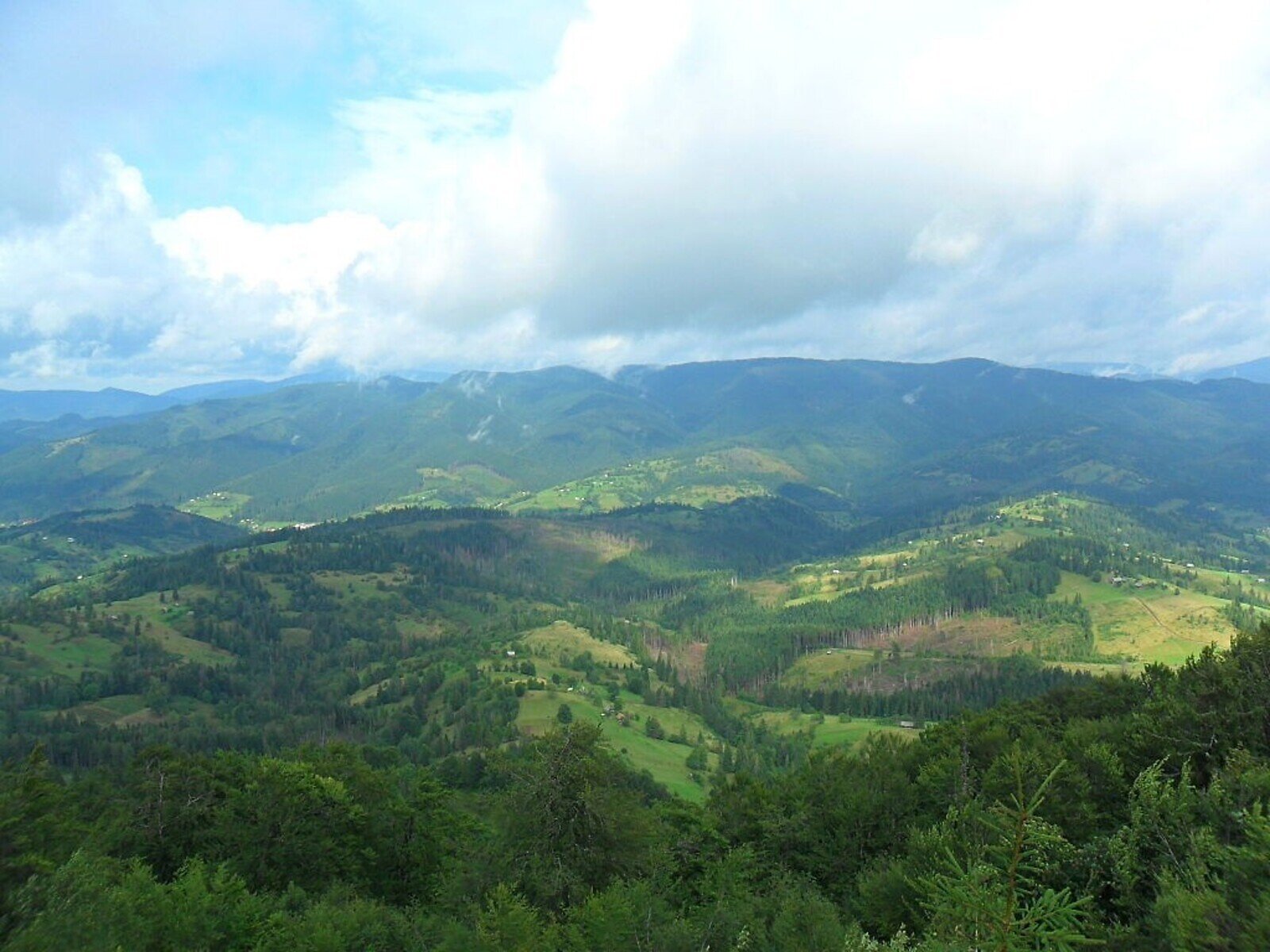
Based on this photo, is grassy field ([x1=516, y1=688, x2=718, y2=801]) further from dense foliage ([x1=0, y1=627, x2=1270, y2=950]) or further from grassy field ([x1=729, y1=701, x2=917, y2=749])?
dense foliage ([x1=0, y1=627, x2=1270, y2=950])

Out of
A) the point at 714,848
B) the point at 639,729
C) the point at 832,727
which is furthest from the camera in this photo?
the point at 832,727

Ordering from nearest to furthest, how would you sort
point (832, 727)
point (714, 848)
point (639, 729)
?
point (714, 848), point (639, 729), point (832, 727)

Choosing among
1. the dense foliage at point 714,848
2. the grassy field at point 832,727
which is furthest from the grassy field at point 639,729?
the dense foliage at point 714,848

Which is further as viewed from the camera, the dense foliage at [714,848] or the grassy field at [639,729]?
the grassy field at [639,729]

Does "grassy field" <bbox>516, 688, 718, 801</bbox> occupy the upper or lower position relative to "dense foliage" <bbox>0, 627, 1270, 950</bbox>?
lower

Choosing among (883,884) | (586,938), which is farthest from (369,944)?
(883,884)

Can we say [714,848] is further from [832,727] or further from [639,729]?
[832,727]

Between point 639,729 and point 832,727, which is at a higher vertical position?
point 639,729

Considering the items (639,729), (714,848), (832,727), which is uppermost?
(714,848)

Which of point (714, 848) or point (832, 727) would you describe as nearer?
point (714, 848)

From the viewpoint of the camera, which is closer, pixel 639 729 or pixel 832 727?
pixel 639 729

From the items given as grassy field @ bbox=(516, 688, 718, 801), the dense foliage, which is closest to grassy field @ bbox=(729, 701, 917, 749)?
grassy field @ bbox=(516, 688, 718, 801)

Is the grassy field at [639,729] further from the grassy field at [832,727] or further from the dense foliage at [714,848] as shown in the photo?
the dense foliage at [714,848]

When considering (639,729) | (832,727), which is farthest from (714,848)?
(832,727)
